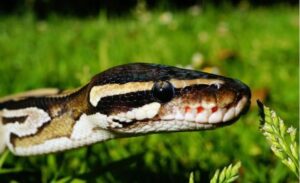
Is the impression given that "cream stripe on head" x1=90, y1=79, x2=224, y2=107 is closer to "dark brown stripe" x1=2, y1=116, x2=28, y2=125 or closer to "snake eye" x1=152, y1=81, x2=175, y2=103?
"snake eye" x1=152, y1=81, x2=175, y2=103

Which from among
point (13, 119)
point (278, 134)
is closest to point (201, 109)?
point (278, 134)

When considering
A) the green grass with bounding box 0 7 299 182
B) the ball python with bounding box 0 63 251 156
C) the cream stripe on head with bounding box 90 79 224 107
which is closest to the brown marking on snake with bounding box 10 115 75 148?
the ball python with bounding box 0 63 251 156

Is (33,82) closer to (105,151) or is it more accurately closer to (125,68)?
(105,151)

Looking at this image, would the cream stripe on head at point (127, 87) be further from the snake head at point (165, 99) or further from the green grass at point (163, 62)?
the green grass at point (163, 62)

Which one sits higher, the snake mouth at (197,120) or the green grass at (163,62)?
the snake mouth at (197,120)

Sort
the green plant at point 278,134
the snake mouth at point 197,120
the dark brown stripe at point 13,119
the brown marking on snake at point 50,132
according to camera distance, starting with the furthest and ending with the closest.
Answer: the dark brown stripe at point 13,119
the brown marking on snake at point 50,132
the snake mouth at point 197,120
the green plant at point 278,134

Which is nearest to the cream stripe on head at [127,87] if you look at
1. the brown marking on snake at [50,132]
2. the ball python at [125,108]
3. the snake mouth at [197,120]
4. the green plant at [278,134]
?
the ball python at [125,108]
